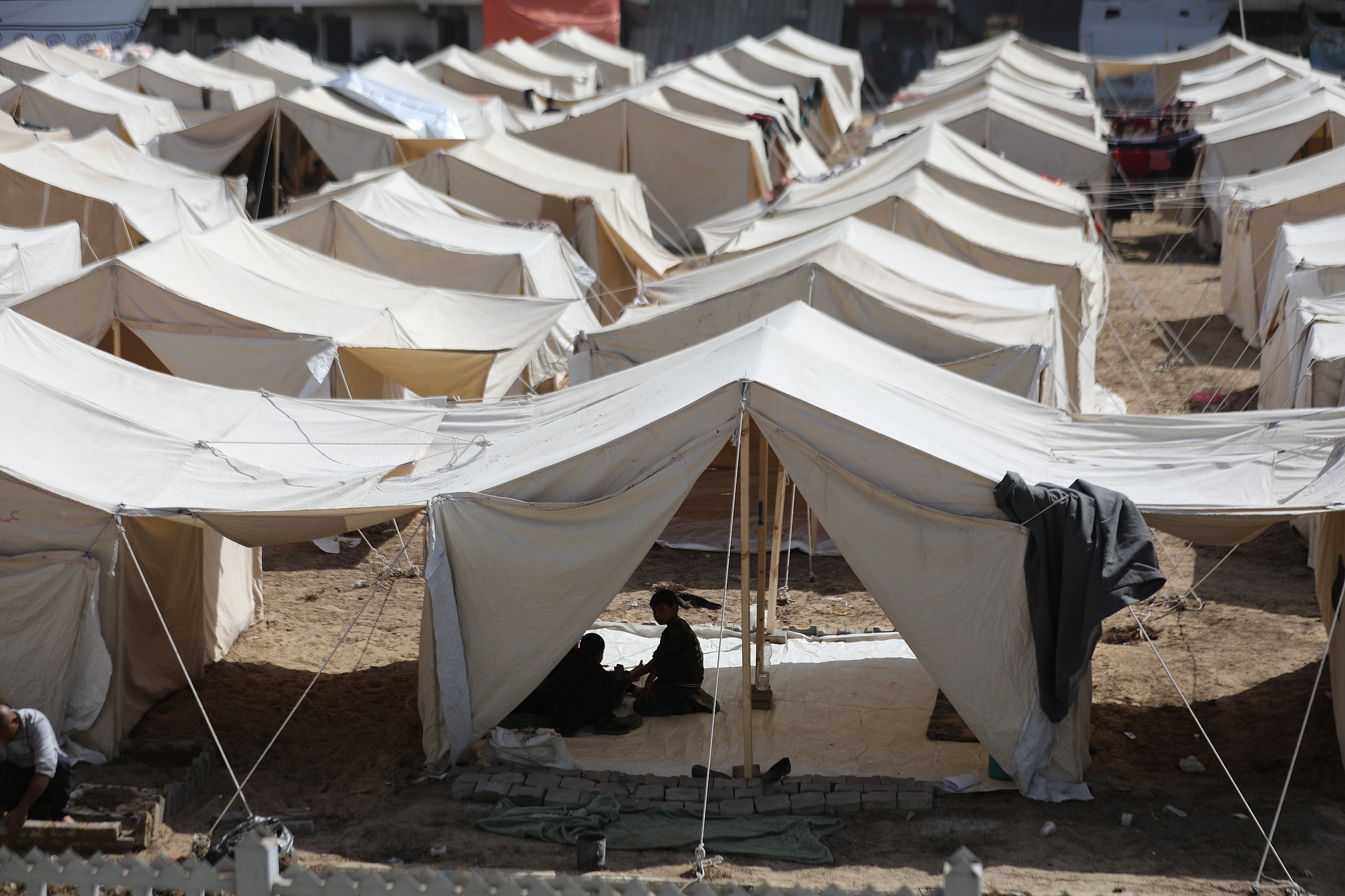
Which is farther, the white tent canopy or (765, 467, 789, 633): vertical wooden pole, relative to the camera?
the white tent canopy

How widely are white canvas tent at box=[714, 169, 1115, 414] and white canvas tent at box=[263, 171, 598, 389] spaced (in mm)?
1840

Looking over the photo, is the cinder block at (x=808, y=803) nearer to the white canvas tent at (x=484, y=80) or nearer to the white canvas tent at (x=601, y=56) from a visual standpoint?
the white canvas tent at (x=484, y=80)

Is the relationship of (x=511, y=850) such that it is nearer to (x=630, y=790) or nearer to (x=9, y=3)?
(x=630, y=790)

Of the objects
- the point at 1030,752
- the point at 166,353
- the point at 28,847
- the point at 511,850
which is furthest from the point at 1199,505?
the point at 166,353

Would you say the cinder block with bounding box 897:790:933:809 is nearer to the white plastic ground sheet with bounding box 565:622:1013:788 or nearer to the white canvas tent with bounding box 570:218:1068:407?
the white plastic ground sheet with bounding box 565:622:1013:788

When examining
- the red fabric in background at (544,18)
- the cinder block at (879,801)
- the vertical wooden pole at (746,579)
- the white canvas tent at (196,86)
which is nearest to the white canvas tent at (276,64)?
the white canvas tent at (196,86)

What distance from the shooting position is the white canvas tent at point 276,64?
3173 cm

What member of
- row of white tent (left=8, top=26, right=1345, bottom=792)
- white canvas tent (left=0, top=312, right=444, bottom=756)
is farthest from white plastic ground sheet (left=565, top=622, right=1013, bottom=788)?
white canvas tent (left=0, top=312, right=444, bottom=756)

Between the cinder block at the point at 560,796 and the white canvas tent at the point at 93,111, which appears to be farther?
the white canvas tent at the point at 93,111

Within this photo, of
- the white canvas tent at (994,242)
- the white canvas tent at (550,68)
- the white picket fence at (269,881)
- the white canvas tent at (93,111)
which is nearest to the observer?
the white picket fence at (269,881)

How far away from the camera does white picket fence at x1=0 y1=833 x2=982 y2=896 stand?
404cm

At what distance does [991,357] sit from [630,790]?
5.07 meters

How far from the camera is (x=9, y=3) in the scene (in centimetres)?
3734

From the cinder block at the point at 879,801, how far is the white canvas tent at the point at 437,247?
269 inches
